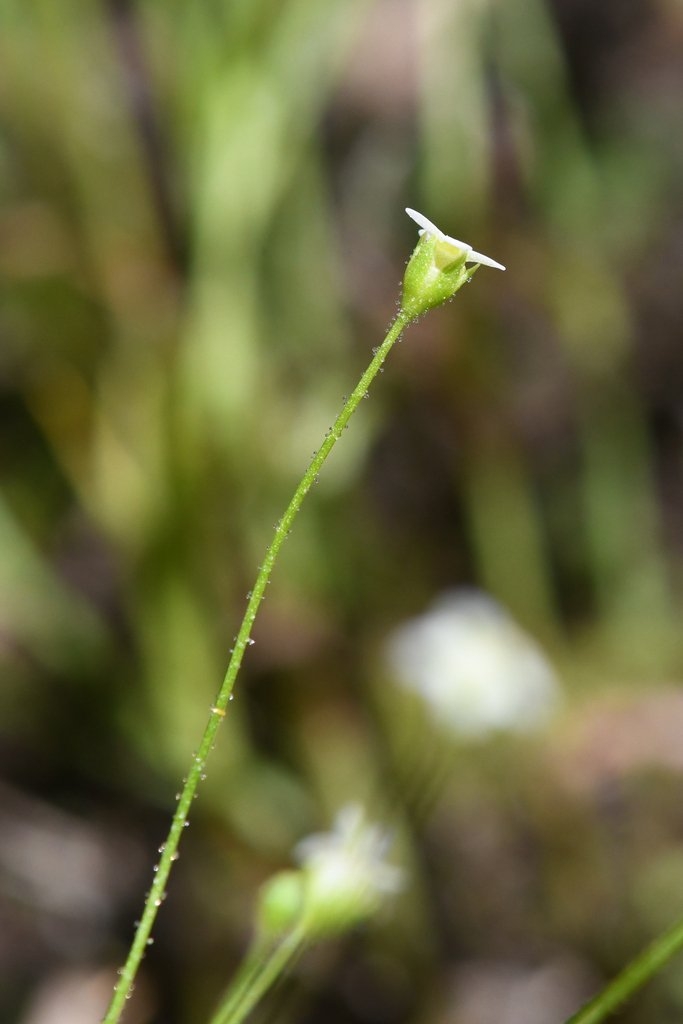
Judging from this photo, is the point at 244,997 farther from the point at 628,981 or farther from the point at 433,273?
the point at 433,273

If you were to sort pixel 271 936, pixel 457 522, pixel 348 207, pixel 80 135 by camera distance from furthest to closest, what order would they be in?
pixel 348 207, pixel 457 522, pixel 80 135, pixel 271 936

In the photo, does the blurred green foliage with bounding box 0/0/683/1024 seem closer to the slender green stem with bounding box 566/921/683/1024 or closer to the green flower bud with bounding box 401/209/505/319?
the slender green stem with bounding box 566/921/683/1024

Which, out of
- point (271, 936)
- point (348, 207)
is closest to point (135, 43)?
point (348, 207)

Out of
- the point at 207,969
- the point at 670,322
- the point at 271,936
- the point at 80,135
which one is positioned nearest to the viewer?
the point at 271,936

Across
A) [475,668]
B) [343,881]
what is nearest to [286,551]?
[475,668]

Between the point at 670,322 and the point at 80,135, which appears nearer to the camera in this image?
the point at 80,135

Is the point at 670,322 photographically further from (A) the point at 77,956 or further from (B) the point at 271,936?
(B) the point at 271,936

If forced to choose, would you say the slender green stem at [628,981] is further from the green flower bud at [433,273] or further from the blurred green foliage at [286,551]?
the blurred green foliage at [286,551]
